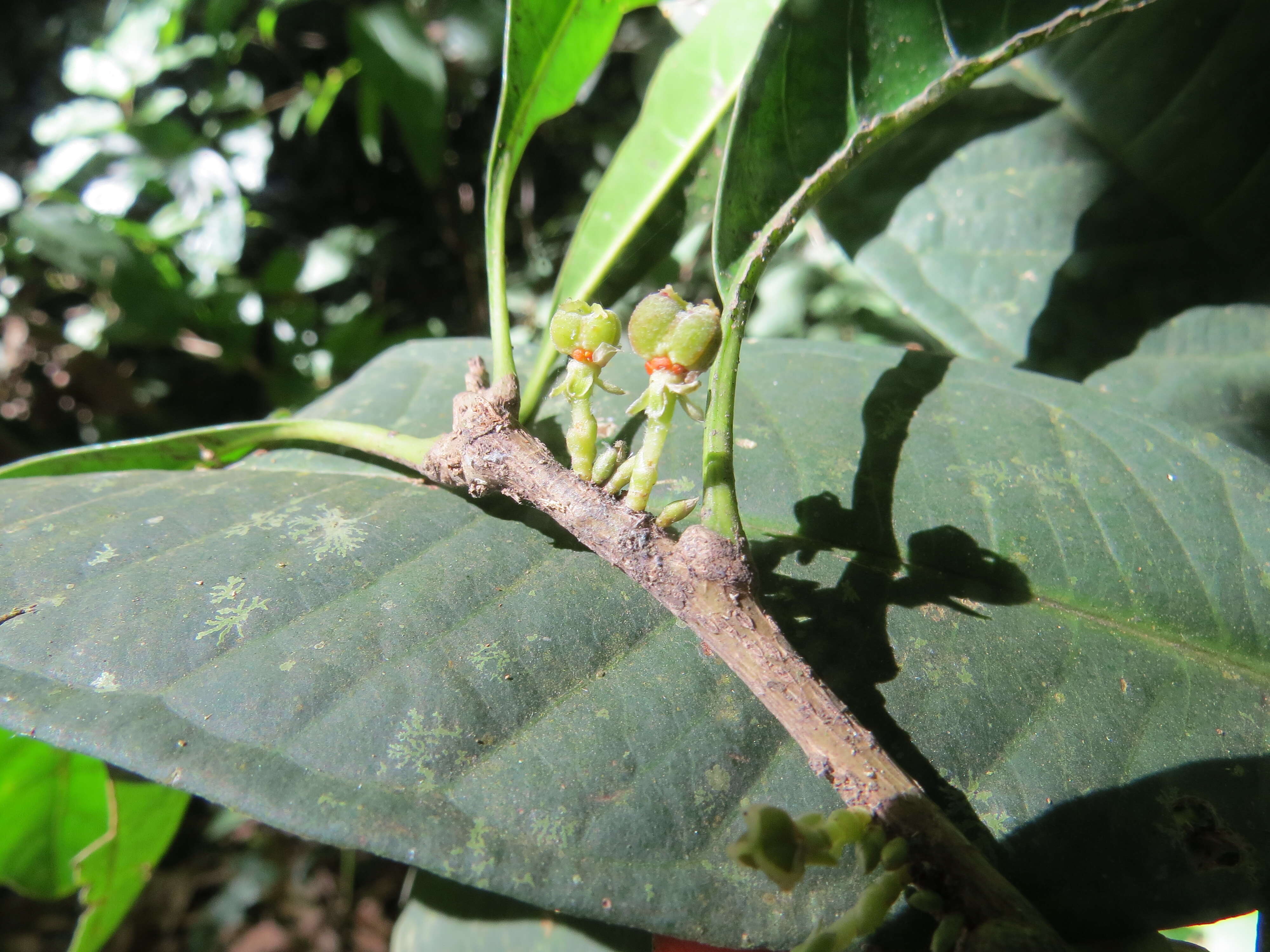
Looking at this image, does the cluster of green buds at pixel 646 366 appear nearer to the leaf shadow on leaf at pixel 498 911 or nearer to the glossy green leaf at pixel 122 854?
the leaf shadow on leaf at pixel 498 911

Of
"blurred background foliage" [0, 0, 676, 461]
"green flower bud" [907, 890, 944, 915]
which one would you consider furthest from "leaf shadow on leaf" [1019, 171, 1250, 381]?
"blurred background foliage" [0, 0, 676, 461]

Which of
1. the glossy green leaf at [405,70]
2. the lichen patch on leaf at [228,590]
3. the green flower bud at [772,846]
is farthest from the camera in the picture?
the glossy green leaf at [405,70]

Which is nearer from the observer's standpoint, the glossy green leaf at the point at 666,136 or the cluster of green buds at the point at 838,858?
the cluster of green buds at the point at 838,858

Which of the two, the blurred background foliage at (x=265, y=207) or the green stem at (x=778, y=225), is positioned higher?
the green stem at (x=778, y=225)

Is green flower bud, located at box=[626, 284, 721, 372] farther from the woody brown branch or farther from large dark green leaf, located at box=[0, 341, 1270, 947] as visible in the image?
large dark green leaf, located at box=[0, 341, 1270, 947]

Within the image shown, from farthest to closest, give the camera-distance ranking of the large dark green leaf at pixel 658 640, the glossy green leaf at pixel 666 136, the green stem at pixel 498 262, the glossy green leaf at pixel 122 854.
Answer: the glossy green leaf at pixel 122 854, the glossy green leaf at pixel 666 136, the green stem at pixel 498 262, the large dark green leaf at pixel 658 640

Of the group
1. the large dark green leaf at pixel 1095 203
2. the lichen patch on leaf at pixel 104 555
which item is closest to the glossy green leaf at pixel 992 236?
the large dark green leaf at pixel 1095 203

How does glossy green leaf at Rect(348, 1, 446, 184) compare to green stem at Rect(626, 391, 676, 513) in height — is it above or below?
above

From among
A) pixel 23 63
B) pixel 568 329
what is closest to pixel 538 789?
pixel 568 329
